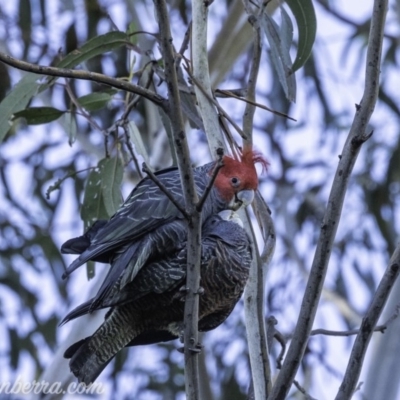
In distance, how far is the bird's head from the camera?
2.05m

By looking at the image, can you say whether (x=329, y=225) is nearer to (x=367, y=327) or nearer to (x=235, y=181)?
(x=367, y=327)

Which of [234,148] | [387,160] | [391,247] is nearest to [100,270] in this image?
→ [234,148]

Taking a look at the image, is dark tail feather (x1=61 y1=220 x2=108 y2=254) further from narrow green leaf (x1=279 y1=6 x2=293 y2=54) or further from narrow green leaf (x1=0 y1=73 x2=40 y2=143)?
narrow green leaf (x1=279 y1=6 x2=293 y2=54)

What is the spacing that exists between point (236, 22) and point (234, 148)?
138 centimetres

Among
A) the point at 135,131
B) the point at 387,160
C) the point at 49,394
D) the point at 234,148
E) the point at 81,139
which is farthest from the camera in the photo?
the point at 387,160

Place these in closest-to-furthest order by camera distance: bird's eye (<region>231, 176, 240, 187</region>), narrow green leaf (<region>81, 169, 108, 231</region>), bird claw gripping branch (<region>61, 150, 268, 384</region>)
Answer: bird claw gripping branch (<region>61, 150, 268, 384</region>), bird's eye (<region>231, 176, 240, 187</region>), narrow green leaf (<region>81, 169, 108, 231</region>)

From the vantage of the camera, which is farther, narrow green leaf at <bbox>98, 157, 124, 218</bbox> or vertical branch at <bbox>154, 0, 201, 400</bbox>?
narrow green leaf at <bbox>98, 157, 124, 218</bbox>

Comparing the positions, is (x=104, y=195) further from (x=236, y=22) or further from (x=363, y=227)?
(x=363, y=227)

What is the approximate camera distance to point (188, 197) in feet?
4.57

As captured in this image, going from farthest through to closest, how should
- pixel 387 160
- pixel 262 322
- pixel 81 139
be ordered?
1. pixel 387 160
2. pixel 81 139
3. pixel 262 322

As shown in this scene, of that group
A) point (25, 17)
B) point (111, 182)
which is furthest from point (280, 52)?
point (25, 17)

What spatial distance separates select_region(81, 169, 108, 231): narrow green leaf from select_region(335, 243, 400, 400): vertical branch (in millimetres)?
1148

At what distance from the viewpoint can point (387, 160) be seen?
15.1 feet

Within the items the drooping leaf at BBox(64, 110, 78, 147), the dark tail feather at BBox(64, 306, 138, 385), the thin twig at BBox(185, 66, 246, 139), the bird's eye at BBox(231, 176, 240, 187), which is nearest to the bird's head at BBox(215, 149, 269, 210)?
the bird's eye at BBox(231, 176, 240, 187)
